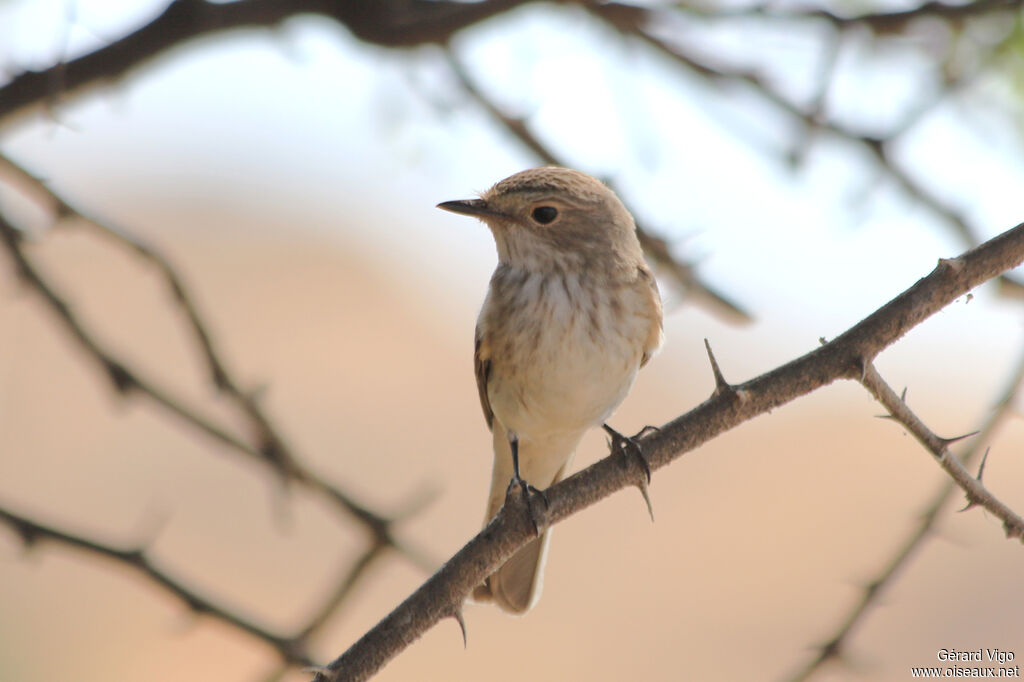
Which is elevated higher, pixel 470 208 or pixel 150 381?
pixel 470 208

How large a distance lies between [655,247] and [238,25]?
1759mm

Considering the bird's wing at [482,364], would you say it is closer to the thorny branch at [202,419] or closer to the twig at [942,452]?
the thorny branch at [202,419]

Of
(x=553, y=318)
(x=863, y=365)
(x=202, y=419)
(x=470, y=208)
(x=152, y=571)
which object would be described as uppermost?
(x=470, y=208)

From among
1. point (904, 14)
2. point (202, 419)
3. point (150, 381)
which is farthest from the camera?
point (904, 14)

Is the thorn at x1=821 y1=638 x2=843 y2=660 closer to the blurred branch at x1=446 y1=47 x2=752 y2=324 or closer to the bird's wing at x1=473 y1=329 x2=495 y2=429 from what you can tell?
the blurred branch at x1=446 y1=47 x2=752 y2=324

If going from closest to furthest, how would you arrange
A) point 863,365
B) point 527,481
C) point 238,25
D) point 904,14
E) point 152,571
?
1. point 863,365
2. point 152,571
3. point 904,14
4. point 238,25
5. point 527,481

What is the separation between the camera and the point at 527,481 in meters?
4.36

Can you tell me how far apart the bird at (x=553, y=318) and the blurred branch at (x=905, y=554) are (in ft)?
3.46

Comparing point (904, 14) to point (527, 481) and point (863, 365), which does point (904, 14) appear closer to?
point (863, 365)

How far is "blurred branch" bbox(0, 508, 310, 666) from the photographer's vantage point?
267 centimetres

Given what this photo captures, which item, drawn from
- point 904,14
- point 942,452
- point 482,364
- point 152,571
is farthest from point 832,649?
point 904,14

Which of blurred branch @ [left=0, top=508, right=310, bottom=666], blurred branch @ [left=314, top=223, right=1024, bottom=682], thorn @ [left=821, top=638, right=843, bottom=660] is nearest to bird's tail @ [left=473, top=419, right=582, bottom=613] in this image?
blurred branch @ [left=0, top=508, right=310, bottom=666]

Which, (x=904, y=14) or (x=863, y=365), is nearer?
(x=863, y=365)

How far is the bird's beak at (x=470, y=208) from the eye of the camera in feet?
12.7
